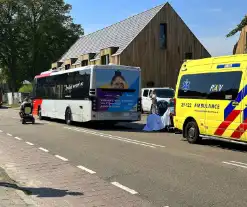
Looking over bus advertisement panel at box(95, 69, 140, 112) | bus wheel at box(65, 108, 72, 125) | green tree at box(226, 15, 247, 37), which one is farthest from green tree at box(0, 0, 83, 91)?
bus advertisement panel at box(95, 69, 140, 112)

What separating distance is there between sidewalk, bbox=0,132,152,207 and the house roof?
30.3 m

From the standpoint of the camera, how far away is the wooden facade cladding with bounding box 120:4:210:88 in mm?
40656

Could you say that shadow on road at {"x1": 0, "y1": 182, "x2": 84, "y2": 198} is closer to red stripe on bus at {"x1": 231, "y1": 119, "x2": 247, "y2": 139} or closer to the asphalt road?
the asphalt road

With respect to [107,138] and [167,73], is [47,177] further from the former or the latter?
[167,73]

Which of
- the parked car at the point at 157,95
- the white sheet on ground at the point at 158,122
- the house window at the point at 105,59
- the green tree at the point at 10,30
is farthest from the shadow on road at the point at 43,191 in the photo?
the green tree at the point at 10,30

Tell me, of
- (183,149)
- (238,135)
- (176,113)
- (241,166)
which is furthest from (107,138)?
(241,166)

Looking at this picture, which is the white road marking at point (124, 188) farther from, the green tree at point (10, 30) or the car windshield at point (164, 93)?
the green tree at point (10, 30)

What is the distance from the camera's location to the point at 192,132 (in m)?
13.6

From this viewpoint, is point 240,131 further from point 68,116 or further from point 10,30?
point 10,30

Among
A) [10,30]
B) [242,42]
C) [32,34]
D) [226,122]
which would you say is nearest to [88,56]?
[242,42]

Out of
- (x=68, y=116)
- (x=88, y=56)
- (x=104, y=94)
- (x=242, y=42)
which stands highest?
(x=88, y=56)

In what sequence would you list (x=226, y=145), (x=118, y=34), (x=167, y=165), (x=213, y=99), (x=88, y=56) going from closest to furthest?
(x=167, y=165) → (x=213, y=99) → (x=226, y=145) → (x=118, y=34) → (x=88, y=56)

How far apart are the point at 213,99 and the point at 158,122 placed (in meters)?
6.26

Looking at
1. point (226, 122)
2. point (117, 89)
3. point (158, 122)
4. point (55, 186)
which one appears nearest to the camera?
point (55, 186)
